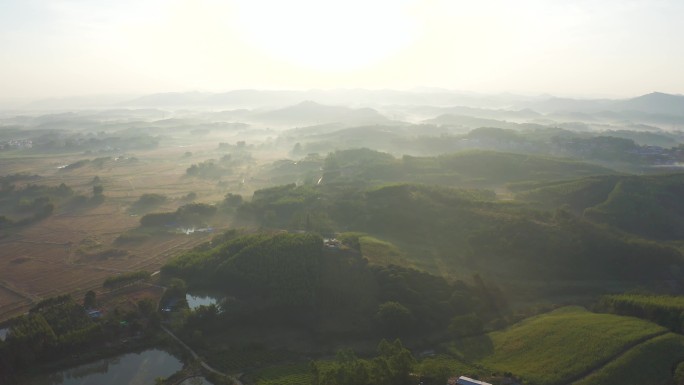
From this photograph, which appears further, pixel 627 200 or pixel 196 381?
pixel 627 200

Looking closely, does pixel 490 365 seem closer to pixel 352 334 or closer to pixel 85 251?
pixel 352 334

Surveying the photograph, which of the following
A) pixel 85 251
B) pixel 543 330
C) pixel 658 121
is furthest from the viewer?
pixel 658 121

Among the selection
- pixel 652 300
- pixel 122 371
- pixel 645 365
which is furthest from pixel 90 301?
pixel 652 300

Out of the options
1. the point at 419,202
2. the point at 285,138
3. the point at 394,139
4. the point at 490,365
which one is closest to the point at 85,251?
the point at 419,202

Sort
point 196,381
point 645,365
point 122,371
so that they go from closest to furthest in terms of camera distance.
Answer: point 645,365, point 196,381, point 122,371

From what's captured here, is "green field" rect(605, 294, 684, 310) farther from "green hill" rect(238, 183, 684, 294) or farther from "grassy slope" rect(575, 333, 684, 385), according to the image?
"green hill" rect(238, 183, 684, 294)

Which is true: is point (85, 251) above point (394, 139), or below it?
below

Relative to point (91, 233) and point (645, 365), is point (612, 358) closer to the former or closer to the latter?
A: point (645, 365)
